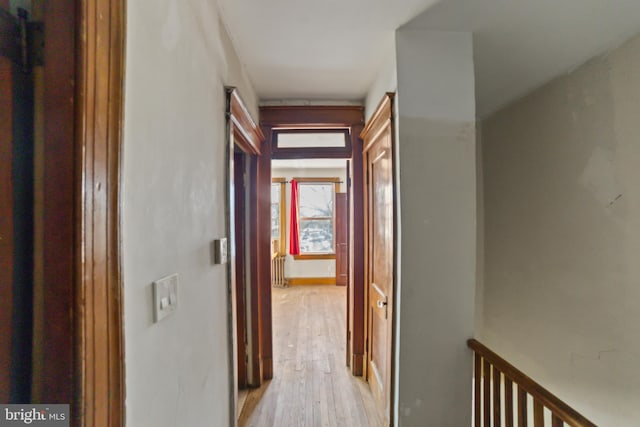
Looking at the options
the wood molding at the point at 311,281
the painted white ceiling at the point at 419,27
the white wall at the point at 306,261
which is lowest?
the wood molding at the point at 311,281

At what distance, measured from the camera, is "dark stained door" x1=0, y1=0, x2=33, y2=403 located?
0.50m

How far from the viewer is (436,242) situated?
1428mm

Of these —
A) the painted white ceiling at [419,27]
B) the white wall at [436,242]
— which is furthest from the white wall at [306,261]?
the white wall at [436,242]

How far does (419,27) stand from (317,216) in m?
4.33

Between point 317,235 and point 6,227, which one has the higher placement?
point 6,227

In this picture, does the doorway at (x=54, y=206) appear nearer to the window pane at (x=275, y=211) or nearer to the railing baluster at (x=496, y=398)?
the railing baluster at (x=496, y=398)

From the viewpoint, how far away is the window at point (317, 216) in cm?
552

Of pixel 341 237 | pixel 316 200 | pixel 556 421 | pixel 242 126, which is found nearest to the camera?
pixel 556 421

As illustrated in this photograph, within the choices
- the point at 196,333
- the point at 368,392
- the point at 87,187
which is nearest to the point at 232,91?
the point at 87,187

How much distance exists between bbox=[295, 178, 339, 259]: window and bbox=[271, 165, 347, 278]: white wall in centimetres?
13

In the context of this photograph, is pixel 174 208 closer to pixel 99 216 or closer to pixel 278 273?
pixel 99 216

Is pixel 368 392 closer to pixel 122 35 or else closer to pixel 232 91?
pixel 232 91

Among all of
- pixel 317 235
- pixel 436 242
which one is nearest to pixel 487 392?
pixel 436 242

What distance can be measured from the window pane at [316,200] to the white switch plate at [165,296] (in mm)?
4686
